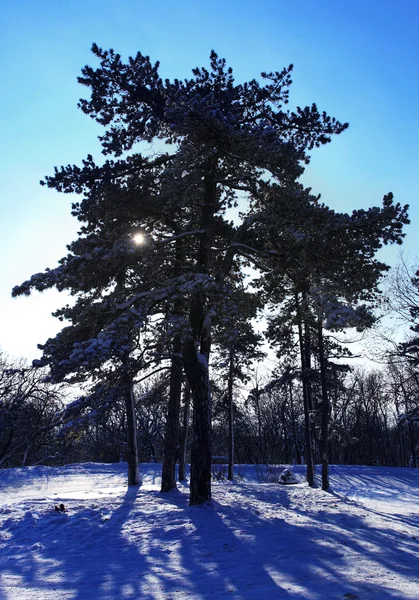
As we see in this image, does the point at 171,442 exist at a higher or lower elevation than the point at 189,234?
lower

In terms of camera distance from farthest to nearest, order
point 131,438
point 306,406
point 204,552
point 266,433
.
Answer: point 266,433 < point 306,406 < point 131,438 < point 204,552

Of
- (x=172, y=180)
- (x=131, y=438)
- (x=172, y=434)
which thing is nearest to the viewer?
(x=172, y=180)

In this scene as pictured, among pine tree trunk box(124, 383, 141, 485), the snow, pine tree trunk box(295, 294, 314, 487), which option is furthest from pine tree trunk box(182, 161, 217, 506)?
pine tree trunk box(295, 294, 314, 487)

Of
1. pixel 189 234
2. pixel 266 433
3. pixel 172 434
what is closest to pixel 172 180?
pixel 189 234

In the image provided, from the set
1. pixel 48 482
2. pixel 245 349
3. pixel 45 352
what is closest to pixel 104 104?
pixel 45 352

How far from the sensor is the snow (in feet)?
15.5

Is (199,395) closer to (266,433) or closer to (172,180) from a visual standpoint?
(172,180)

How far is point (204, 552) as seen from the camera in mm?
6430

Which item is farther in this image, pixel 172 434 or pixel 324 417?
pixel 324 417

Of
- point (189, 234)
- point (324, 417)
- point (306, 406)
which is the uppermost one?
point (189, 234)

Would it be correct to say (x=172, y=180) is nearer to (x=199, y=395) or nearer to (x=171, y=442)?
(x=199, y=395)

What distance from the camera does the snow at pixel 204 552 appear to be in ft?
15.5

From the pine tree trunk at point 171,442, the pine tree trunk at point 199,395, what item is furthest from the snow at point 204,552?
the pine tree trunk at point 171,442

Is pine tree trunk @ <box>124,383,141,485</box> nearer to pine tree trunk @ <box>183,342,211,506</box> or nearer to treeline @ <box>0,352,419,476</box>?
pine tree trunk @ <box>183,342,211,506</box>
